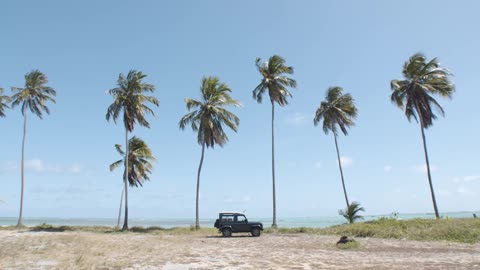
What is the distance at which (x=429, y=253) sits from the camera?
14914mm

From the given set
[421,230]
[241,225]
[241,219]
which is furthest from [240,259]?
[421,230]

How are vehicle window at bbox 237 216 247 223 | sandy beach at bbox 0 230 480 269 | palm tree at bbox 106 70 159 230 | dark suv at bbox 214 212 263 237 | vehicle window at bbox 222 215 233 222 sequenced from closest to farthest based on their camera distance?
sandy beach at bbox 0 230 480 269, dark suv at bbox 214 212 263 237, vehicle window at bbox 222 215 233 222, vehicle window at bbox 237 216 247 223, palm tree at bbox 106 70 159 230

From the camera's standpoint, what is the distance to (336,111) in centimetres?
3925

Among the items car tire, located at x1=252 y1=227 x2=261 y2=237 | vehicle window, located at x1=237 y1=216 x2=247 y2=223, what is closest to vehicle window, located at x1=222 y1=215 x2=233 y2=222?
vehicle window, located at x1=237 y1=216 x2=247 y2=223

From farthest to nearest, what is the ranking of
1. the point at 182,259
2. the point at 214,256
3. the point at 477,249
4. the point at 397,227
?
the point at 397,227
the point at 477,249
the point at 214,256
the point at 182,259

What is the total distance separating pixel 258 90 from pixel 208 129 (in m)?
6.59

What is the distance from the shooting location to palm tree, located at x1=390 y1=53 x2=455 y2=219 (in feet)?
106

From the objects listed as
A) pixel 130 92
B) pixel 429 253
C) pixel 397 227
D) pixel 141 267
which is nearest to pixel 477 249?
pixel 429 253

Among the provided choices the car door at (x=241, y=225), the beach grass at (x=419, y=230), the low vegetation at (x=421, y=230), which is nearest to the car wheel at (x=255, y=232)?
the car door at (x=241, y=225)

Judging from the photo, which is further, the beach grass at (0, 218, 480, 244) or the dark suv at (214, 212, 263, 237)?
the dark suv at (214, 212, 263, 237)

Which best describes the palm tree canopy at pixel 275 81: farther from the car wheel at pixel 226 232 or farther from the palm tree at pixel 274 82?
the car wheel at pixel 226 232

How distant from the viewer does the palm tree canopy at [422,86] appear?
32.4m

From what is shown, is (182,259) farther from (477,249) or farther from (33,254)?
(477,249)

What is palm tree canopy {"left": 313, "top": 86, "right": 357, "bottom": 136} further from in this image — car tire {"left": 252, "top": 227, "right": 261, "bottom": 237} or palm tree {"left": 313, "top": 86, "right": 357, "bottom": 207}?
car tire {"left": 252, "top": 227, "right": 261, "bottom": 237}
